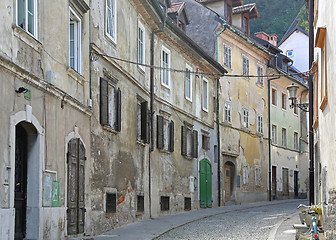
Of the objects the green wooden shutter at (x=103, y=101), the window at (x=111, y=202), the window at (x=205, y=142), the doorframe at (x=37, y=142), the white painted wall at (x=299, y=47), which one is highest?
the white painted wall at (x=299, y=47)

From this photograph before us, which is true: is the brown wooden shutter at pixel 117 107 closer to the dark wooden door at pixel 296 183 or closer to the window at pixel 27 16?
the window at pixel 27 16

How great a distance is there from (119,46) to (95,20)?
1.96 metres

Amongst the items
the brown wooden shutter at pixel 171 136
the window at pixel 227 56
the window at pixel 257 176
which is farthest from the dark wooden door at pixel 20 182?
the window at pixel 257 176

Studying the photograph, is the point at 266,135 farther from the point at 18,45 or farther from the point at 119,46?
the point at 18,45

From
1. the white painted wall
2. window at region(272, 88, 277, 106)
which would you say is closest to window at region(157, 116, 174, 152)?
window at region(272, 88, 277, 106)

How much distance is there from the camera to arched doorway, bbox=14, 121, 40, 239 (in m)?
9.20

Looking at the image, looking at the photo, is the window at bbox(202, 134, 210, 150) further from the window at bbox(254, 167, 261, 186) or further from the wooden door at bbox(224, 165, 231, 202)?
the window at bbox(254, 167, 261, 186)

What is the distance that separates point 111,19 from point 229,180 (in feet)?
50.2

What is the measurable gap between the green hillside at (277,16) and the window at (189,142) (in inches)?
1226

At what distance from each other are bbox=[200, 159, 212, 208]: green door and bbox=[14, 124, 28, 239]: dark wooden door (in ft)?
47.3

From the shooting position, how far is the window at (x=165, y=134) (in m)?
18.5

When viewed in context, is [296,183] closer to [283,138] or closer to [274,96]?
[283,138]

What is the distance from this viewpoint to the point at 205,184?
23.9 metres

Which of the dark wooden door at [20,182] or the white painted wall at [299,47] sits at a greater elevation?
the white painted wall at [299,47]
